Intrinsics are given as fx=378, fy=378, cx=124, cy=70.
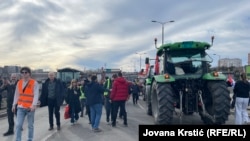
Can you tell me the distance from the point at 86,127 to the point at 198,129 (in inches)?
337

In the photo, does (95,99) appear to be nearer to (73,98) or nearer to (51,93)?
(51,93)

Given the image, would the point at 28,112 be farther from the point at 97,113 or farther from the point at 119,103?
the point at 119,103

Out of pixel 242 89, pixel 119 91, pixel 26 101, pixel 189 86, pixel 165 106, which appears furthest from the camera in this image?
pixel 119 91

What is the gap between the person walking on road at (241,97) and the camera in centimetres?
1203

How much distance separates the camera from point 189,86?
11.7m

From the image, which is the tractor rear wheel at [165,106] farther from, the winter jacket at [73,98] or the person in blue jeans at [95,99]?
the winter jacket at [73,98]

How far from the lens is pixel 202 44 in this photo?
1222cm

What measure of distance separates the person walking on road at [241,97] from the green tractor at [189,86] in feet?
2.45

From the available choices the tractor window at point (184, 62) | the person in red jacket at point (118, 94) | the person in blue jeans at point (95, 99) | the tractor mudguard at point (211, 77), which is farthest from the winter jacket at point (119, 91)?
the tractor mudguard at point (211, 77)

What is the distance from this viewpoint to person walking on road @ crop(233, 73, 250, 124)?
474 inches

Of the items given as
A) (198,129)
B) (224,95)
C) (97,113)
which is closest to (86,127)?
(97,113)

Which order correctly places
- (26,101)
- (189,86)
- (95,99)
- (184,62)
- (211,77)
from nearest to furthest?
(26,101)
(211,77)
(189,86)
(95,99)
(184,62)

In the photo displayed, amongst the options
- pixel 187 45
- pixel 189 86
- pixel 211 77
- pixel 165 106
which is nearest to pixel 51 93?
pixel 165 106

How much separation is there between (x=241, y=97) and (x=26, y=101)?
22.3 ft
